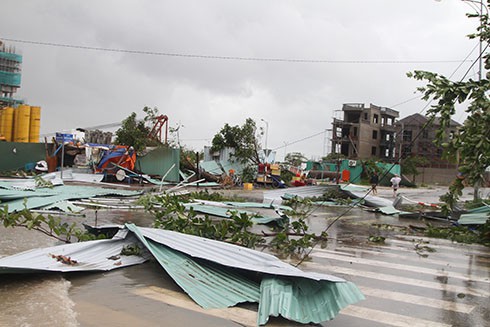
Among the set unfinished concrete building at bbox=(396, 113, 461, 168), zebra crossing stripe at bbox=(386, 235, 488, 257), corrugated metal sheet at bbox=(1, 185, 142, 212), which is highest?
unfinished concrete building at bbox=(396, 113, 461, 168)

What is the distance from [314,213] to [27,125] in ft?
125

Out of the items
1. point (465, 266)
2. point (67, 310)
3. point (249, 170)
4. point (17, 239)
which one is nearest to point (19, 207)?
point (17, 239)

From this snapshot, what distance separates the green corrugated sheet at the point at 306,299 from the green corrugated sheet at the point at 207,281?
0.42 meters

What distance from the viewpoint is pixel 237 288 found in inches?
210

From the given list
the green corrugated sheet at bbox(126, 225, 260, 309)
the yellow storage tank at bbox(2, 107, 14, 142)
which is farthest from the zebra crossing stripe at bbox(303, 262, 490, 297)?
the yellow storage tank at bbox(2, 107, 14, 142)

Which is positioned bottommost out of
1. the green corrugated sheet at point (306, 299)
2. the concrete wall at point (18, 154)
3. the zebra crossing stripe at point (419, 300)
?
the zebra crossing stripe at point (419, 300)

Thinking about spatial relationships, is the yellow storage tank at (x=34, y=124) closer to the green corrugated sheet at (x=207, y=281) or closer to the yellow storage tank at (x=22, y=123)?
the yellow storage tank at (x=22, y=123)

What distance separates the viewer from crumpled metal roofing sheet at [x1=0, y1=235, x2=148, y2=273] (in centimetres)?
552

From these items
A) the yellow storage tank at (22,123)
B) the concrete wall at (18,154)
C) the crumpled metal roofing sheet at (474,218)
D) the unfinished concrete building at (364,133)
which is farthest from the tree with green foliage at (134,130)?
the unfinished concrete building at (364,133)

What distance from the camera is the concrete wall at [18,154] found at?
29688mm

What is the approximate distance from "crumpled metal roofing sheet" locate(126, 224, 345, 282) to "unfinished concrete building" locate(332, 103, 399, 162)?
6752cm

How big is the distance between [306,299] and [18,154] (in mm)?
29668

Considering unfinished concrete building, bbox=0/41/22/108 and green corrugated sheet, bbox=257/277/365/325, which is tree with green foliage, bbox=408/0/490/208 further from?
unfinished concrete building, bbox=0/41/22/108

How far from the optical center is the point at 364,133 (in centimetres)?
7438
